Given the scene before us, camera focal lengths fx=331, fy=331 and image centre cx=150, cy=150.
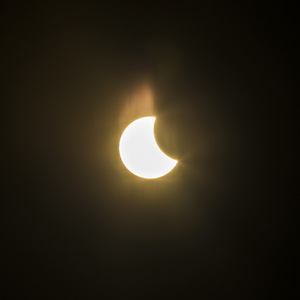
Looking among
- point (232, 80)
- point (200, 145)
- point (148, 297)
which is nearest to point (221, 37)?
point (232, 80)

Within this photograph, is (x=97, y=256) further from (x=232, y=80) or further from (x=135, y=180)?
(x=232, y=80)

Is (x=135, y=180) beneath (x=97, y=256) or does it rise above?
above

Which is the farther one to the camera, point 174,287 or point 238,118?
point 174,287
